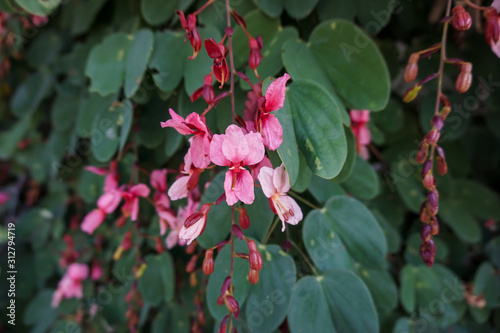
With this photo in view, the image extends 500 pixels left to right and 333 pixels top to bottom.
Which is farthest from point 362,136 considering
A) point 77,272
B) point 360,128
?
point 77,272

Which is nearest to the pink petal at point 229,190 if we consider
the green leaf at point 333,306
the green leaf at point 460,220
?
the green leaf at point 333,306

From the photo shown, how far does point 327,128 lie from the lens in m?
0.48

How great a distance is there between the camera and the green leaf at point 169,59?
0.63 m

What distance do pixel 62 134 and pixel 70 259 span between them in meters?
0.40

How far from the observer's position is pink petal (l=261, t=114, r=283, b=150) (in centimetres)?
41

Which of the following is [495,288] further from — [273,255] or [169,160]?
[169,160]

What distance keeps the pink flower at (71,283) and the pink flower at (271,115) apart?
0.93 metres

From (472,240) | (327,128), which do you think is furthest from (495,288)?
(327,128)

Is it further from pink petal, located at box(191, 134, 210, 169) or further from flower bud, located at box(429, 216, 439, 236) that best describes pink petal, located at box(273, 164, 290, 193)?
flower bud, located at box(429, 216, 439, 236)

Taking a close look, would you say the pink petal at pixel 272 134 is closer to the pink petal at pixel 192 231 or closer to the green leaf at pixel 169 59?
the pink petal at pixel 192 231

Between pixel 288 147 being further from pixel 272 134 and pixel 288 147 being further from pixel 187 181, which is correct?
pixel 187 181

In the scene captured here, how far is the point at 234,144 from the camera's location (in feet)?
1.29

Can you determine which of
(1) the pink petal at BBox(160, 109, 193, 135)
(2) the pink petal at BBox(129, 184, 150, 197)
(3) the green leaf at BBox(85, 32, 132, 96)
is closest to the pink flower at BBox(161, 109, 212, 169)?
(1) the pink petal at BBox(160, 109, 193, 135)

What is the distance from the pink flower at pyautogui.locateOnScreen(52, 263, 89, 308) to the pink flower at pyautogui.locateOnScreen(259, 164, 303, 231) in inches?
35.1
